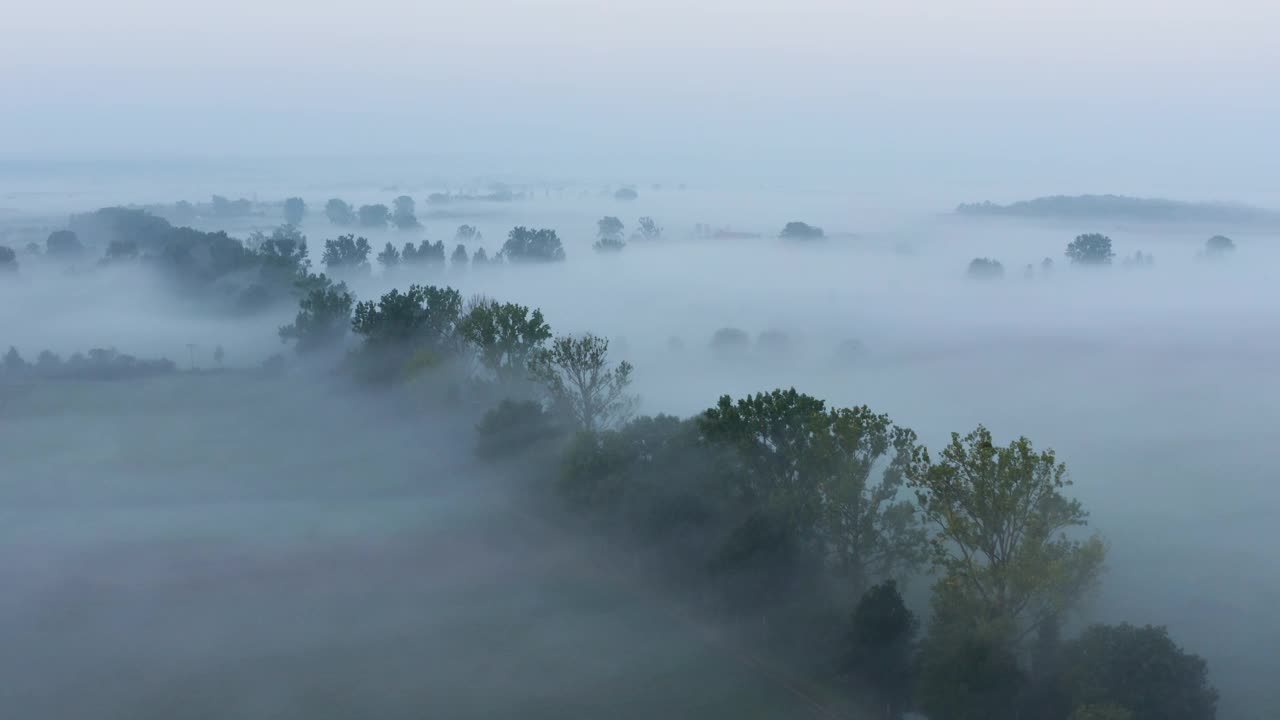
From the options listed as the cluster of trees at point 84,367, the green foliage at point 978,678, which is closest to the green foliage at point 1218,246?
the cluster of trees at point 84,367

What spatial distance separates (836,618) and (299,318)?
6851cm

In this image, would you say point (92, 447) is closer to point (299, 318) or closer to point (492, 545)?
point (299, 318)

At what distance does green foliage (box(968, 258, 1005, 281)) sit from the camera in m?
165

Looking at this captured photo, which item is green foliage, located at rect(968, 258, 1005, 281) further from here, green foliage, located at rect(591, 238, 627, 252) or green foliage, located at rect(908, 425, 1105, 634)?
green foliage, located at rect(908, 425, 1105, 634)

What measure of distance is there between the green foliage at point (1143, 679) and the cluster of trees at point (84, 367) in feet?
273

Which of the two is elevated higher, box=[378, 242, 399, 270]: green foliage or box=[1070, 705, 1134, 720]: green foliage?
box=[378, 242, 399, 270]: green foliage

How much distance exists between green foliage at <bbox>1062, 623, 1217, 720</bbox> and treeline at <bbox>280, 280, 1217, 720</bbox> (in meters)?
0.05

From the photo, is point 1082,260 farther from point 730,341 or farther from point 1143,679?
point 1143,679

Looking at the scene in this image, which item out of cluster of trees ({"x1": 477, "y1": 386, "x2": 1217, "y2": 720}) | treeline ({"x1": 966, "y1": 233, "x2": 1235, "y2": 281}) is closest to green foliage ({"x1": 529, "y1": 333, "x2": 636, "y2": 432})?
cluster of trees ({"x1": 477, "y1": 386, "x2": 1217, "y2": 720})

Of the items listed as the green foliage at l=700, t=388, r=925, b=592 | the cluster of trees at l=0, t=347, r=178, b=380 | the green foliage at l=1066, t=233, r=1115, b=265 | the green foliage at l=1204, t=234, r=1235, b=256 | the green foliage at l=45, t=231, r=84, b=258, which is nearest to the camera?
the green foliage at l=700, t=388, r=925, b=592

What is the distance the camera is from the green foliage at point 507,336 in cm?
6022

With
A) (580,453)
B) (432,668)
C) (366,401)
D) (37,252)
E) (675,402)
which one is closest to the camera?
(432,668)

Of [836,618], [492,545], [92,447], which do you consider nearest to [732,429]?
[836,618]

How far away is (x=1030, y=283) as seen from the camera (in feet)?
515
